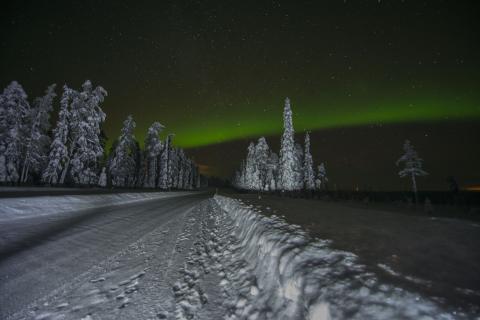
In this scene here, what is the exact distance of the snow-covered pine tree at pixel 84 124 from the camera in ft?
89.6

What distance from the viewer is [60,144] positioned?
88.6 feet

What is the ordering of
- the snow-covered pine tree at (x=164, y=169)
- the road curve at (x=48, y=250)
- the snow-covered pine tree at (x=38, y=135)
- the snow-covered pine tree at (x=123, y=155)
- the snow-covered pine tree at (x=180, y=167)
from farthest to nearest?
1. the snow-covered pine tree at (x=180, y=167)
2. the snow-covered pine tree at (x=164, y=169)
3. the snow-covered pine tree at (x=123, y=155)
4. the snow-covered pine tree at (x=38, y=135)
5. the road curve at (x=48, y=250)

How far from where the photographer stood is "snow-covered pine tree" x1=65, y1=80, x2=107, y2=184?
27312 millimetres

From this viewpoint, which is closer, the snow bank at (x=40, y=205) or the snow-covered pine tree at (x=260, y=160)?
the snow bank at (x=40, y=205)

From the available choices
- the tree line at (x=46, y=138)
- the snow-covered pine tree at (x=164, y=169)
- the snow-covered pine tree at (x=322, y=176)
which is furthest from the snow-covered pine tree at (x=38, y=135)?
the snow-covered pine tree at (x=322, y=176)

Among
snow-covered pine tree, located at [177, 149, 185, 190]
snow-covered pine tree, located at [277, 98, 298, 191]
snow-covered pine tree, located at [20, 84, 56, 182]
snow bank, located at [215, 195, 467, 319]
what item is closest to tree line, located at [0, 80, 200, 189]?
snow-covered pine tree, located at [20, 84, 56, 182]

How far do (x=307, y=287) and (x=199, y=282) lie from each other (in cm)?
204

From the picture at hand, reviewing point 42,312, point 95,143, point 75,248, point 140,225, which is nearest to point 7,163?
point 95,143

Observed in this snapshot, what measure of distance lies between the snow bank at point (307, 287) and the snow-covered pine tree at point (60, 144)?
102 ft

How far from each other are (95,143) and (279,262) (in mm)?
32327

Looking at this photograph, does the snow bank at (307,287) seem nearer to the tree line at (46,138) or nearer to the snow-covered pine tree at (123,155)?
the tree line at (46,138)

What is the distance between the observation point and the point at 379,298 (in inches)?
85.4

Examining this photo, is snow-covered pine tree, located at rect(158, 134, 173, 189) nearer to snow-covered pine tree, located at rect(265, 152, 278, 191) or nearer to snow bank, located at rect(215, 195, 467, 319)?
snow-covered pine tree, located at rect(265, 152, 278, 191)

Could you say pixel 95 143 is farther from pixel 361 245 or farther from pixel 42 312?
pixel 361 245
